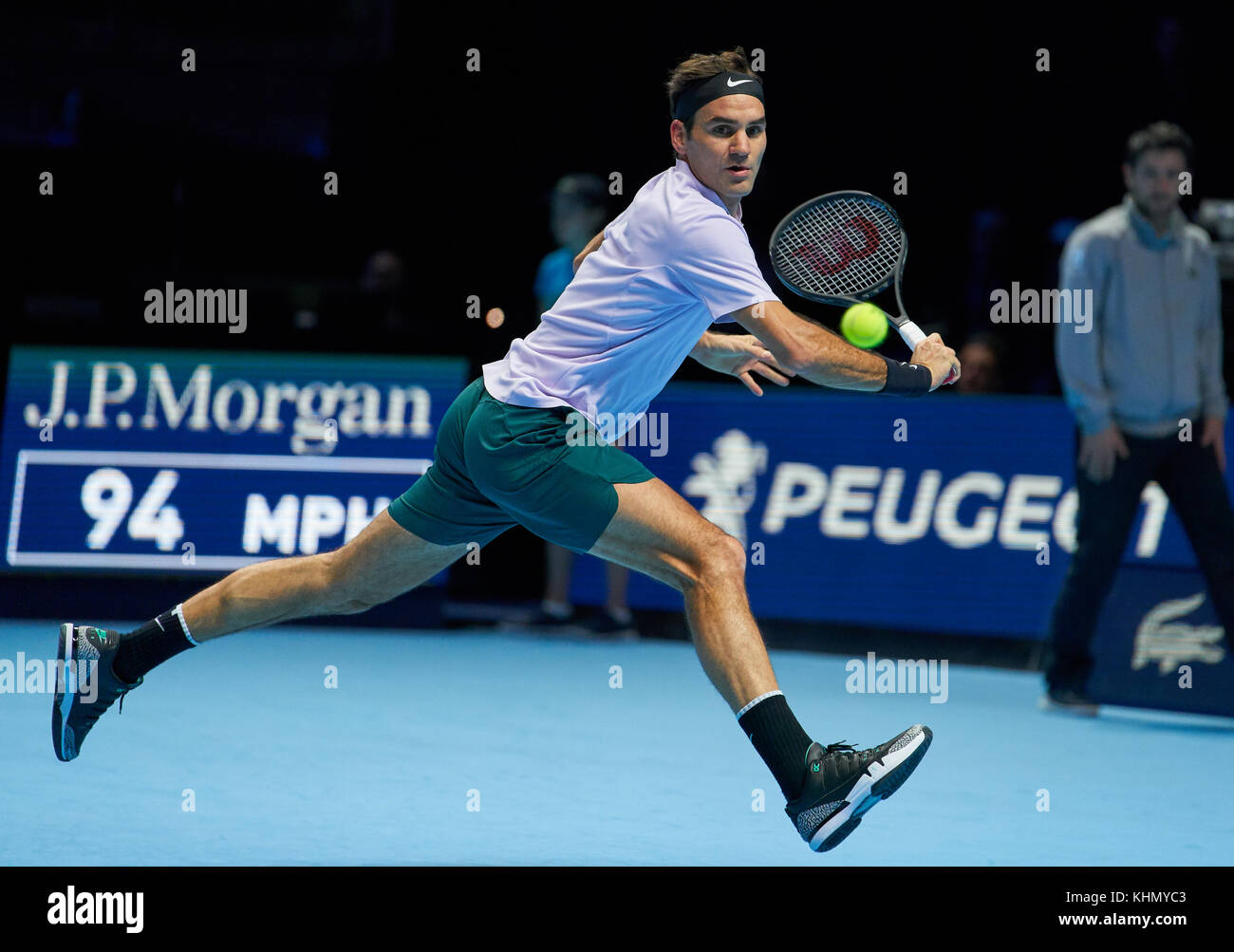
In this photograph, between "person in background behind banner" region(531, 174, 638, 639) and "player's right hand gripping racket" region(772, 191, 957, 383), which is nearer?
"player's right hand gripping racket" region(772, 191, 957, 383)

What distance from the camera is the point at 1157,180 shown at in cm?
692

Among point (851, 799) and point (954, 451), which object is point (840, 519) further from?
point (851, 799)

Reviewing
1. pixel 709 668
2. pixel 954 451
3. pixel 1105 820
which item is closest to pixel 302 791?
pixel 709 668

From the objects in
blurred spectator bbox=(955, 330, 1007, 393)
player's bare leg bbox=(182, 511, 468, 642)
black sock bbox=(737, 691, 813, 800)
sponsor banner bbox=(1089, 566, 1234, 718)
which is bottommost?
sponsor banner bbox=(1089, 566, 1234, 718)

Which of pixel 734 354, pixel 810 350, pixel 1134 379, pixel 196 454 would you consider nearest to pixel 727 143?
pixel 810 350

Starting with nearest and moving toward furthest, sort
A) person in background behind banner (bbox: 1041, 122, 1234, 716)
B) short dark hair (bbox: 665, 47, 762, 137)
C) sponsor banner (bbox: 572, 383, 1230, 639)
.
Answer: short dark hair (bbox: 665, 47, 762, 137), person in background behind banner (bbox: 1041, 122, 1234, 716), sponsor banner (bbox: 572, 383, 1230, 639)

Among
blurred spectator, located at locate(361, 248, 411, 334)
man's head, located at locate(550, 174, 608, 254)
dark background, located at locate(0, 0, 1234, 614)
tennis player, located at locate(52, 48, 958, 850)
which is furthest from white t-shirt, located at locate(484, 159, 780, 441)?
dark background, located at locate(0, 0, 1234, 614)

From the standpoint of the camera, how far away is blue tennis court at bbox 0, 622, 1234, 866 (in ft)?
15.3

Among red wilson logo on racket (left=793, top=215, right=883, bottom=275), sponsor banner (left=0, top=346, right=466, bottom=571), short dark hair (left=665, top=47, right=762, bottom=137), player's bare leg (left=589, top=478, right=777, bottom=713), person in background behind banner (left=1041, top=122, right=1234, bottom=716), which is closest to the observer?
player's bare leg (left=589, top=478, right=777, bottom=713)

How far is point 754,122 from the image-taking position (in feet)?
14.0

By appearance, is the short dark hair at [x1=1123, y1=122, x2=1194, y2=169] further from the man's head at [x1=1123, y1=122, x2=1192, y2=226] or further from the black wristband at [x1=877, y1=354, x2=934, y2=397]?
the black wristband at [x1=877, y1=354, x2=934, y2=397]

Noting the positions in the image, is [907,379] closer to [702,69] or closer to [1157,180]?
[702,69]

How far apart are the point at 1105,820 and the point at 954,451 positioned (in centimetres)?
348

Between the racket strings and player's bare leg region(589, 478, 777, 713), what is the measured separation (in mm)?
889
